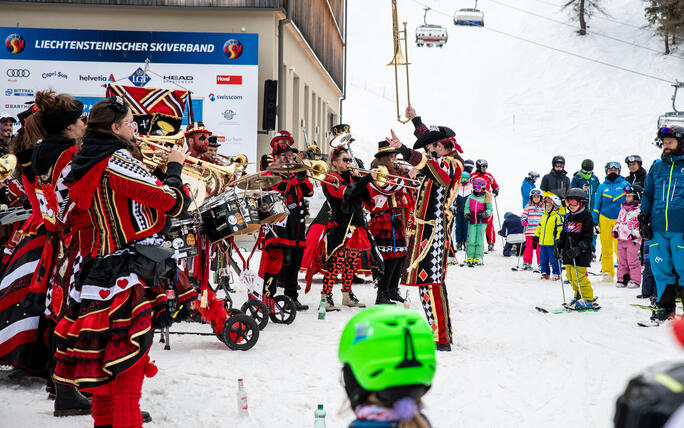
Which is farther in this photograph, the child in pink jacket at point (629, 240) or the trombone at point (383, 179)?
the child in pink jacket at point (629, 240)

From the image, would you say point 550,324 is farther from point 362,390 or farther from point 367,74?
point 367,74

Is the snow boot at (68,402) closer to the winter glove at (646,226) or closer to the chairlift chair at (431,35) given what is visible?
the winter glove at (646,226)

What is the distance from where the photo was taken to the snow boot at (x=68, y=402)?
474 centimetres

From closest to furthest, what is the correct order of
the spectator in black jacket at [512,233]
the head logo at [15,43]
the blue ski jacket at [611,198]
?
1. the blue ski jacket at [611,198]
2. the head logo at [15,43]
3. the spectator in black jacket at [512,233]

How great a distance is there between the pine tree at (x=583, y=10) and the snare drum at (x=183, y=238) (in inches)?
2490

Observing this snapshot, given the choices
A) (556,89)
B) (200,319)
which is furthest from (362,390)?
(556,89)

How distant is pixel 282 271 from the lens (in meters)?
9.23

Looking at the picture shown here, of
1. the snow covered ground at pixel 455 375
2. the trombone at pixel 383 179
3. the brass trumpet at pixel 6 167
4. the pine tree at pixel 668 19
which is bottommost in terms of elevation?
the snow covered ground at pixel 455 375

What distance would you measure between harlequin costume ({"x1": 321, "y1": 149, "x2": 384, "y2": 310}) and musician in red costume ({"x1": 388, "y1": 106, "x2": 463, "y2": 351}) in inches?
82.7

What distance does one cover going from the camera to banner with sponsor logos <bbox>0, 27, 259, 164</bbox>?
55.1 feet

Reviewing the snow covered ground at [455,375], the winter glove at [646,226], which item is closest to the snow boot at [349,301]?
the snow covered ground at [455,375]

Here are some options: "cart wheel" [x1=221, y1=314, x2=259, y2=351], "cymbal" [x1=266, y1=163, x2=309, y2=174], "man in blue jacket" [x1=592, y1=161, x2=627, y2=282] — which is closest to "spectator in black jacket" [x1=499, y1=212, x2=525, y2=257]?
"man in blue jacket" [x1=592, y1=161, x2=627, y2=282]

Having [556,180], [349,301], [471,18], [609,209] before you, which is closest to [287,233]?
[349,301]

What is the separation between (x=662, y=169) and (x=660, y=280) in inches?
49.8
